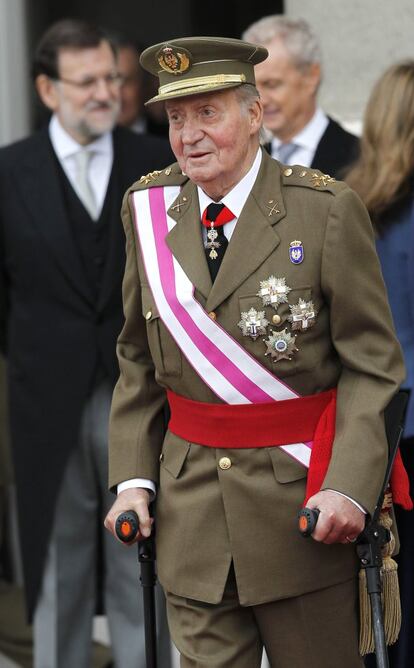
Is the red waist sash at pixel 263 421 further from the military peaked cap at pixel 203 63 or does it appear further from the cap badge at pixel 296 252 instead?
the military peaked cap at pixel 203 63

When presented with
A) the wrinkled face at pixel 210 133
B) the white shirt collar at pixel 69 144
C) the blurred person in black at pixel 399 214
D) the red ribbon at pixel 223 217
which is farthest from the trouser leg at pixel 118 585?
the wrinkled face at pixel 210 133

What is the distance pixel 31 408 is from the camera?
4.77 m

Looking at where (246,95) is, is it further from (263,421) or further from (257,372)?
(263,421)

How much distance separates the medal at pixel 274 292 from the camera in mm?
3113

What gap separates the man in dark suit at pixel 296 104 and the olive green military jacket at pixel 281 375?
1.62 m

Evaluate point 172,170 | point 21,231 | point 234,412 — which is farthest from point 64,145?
point 234,412

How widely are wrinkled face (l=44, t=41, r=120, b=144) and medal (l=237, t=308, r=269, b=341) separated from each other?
6.12 ft

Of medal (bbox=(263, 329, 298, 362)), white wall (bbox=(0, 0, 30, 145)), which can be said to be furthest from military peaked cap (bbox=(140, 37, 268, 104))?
white wall (bbox=(0, 0, 30, 145))

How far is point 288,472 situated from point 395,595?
38cm

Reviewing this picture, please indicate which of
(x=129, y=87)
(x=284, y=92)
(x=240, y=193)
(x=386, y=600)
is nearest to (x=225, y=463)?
(x=386, y=600)

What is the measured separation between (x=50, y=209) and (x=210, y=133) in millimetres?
1648

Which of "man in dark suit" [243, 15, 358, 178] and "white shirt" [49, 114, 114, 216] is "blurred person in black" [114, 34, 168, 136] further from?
"white shirt" [49, 114, 114, 216]

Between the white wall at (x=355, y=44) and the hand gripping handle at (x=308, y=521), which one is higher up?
the white wall at (x=355, y=44)

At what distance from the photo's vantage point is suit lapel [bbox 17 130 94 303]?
463 centimetres
